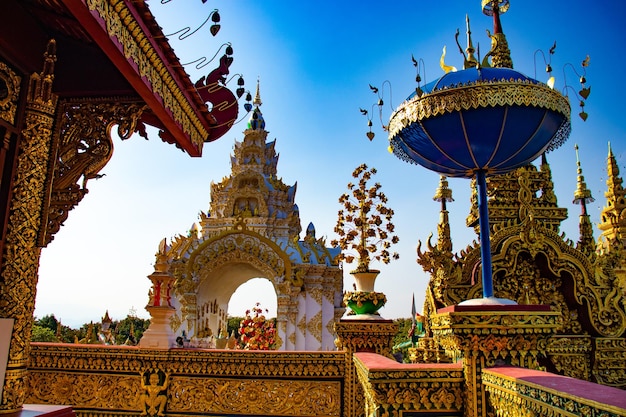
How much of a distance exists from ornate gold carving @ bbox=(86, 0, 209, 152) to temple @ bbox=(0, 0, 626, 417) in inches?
0.6

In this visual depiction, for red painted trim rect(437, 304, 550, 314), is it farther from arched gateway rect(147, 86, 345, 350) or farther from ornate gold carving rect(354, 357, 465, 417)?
arched gateway rect(147, 86, 345, 350)

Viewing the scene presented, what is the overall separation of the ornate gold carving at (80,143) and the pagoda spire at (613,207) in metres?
12.0

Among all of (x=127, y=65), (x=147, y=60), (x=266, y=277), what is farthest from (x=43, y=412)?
(x=266, y=277)

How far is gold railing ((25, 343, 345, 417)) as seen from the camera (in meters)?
5.96

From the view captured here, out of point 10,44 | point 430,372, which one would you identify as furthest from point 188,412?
point 10,44

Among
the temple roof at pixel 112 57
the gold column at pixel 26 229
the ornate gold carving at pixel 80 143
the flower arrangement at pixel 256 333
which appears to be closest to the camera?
the temple roof at pixel 112 57

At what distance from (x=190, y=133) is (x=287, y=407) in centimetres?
347

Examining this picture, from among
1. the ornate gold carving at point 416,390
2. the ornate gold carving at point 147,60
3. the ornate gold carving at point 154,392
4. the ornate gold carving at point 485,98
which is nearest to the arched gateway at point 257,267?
the ornate gold carving at point 154,392

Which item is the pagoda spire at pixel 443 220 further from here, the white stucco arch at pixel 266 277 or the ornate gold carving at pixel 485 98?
Result: the white stucco arch at pixel 266 277

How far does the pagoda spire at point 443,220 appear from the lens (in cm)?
943

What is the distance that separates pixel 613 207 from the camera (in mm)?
12750

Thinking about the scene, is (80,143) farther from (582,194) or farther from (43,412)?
(582,194)

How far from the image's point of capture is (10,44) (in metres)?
3.58

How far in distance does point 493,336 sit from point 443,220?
694 centimetres
